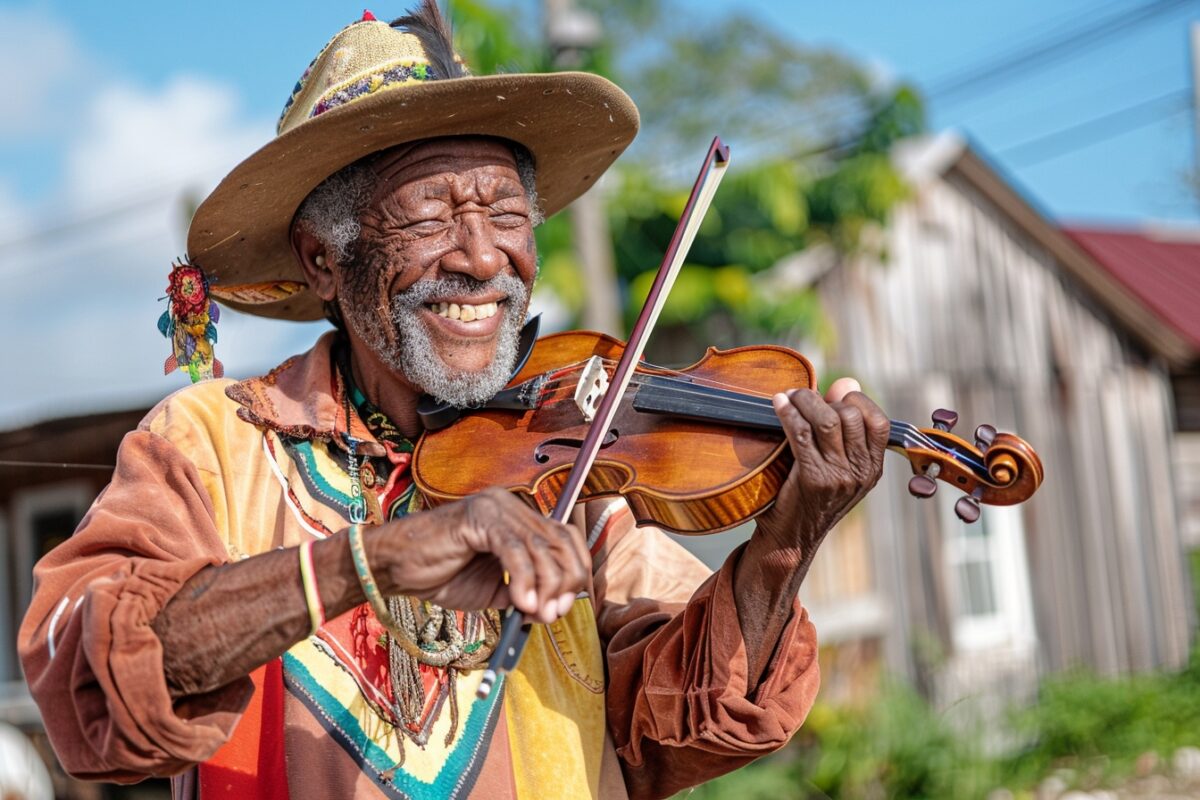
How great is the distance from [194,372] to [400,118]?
0.63 metres

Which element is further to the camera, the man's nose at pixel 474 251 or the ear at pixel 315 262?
the ear at pixel 315 262

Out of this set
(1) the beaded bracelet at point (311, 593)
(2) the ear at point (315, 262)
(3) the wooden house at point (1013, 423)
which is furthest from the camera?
(3) the wooden house at point (1013, 423)

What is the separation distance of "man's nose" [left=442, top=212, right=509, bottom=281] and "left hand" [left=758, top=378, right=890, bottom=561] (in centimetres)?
64

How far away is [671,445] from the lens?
2279 mm

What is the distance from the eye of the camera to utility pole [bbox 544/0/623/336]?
7059mm

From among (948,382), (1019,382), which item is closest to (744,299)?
(948,382)

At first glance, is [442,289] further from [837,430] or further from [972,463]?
[972,463]

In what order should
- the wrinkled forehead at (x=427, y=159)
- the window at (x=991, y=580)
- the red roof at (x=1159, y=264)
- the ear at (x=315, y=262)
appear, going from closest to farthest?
the wrinkled forehead at (x=427, y=159) < the ear at (x=315, y=262) < the window at (x=991, y=580) < the red roof at (x=1159, y=264)

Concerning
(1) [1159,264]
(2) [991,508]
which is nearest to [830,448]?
(2) [991,508]

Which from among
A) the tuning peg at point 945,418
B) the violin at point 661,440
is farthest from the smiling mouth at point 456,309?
the tuning peg at point 945,418

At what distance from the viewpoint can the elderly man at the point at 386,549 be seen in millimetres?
1807

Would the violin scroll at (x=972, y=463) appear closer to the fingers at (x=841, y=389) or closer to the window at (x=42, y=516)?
the fingers at (x=841, y=389)

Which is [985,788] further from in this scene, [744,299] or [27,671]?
[27,671]

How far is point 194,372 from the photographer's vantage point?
2.57 m
